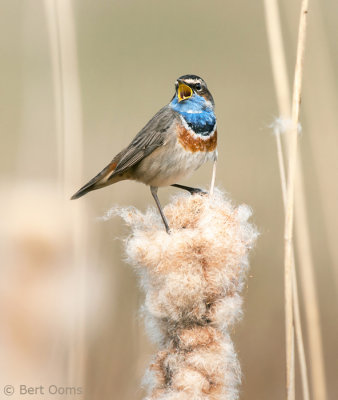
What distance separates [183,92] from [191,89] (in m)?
0.06

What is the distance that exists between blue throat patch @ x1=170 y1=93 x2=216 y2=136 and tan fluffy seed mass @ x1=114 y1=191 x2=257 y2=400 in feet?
3.01

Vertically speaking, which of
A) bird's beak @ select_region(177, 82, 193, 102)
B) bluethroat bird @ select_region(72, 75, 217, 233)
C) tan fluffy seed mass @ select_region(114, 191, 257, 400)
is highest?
bird's beak @ select_region(177, 82, 193, 102)

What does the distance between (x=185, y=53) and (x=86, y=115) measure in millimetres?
1145

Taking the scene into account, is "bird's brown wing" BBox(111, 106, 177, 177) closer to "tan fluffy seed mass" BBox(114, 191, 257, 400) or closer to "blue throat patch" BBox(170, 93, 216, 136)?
"blue throat patch" BBox(170, 93, 216, 136)

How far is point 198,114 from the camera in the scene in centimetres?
308

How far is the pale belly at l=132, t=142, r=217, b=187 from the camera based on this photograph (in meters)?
3.06

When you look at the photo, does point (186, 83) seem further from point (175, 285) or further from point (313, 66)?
point (175, 285)

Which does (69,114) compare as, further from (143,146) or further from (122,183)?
(122,183)

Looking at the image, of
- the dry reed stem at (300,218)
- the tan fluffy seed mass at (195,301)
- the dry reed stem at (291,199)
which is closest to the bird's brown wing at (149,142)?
the dry reed stem at (300,218)

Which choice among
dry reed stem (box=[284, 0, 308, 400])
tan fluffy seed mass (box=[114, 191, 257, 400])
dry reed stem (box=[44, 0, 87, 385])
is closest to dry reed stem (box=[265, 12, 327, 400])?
dry reed stem (box=[284, 0, 308, 400])

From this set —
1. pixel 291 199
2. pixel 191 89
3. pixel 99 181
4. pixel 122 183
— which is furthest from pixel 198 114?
pixel 122 183

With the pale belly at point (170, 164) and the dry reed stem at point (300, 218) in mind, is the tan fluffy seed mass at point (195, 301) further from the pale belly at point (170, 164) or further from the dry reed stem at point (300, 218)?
the pale belly at point (170, 164)

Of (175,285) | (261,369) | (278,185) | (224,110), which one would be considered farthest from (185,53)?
(175,285)

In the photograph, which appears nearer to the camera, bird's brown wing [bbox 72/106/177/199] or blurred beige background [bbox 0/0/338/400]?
blurred beige background [bbox 0/0/338/400]
